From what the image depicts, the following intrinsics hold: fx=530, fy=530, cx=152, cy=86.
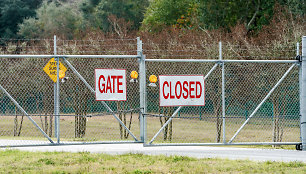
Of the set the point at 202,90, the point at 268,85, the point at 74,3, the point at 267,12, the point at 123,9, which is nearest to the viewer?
the point at 202,90

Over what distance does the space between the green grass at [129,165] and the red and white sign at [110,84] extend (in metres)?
1.28

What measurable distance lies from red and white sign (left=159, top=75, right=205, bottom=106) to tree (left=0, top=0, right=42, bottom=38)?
156ft

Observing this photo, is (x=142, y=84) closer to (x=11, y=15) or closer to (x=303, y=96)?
(x=303, y=96)

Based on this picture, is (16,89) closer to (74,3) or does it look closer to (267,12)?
(267,12)

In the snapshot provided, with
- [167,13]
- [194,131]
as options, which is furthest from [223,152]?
[167,13]

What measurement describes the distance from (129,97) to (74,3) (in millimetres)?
56753

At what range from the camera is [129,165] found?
31.1ft

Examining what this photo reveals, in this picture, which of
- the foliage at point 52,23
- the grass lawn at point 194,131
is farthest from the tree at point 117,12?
the grass lawn at point 194,131

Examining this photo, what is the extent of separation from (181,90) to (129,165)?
246 cm

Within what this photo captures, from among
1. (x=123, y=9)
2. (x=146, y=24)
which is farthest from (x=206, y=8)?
(x=123, y=9)

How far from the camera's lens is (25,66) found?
18984 mm

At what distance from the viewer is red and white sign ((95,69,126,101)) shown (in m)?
10.9

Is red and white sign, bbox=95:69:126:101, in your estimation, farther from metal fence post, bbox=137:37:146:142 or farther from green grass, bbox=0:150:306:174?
green grass, bbox=0:150:306:174

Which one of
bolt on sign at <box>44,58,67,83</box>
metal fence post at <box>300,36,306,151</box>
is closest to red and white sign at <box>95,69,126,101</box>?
bolt on sign at <box>44,58,67,83</box>
